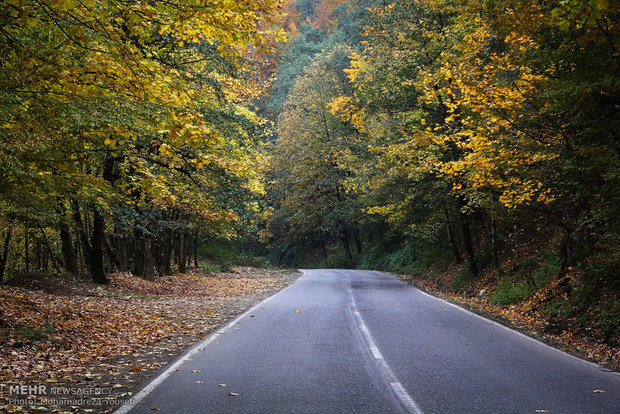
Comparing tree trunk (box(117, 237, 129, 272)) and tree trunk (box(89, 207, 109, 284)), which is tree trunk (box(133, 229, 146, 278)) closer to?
tree trunk (box(117, 237, 129, 272))

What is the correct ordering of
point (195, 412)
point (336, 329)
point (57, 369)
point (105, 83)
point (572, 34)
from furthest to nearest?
point (336, 329) < point (572, 34) < point (57, 369) < point (105, 83) < point (195, 412)

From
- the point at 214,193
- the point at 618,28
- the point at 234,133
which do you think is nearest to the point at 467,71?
the point at 618,28

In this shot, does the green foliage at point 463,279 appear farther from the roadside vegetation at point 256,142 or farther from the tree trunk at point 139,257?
the tree trunk at point 139,257

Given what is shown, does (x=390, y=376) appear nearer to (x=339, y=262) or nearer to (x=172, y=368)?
(x=172, y=368)

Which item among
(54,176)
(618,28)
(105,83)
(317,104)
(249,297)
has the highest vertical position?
(317,104)

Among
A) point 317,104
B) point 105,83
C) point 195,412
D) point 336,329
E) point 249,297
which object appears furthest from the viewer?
point 317,104

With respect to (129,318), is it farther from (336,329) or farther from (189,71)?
(189,71)

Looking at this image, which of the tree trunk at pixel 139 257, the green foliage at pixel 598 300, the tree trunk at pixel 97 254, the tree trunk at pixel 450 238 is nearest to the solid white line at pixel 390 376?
the green foliage at pixel 598 300

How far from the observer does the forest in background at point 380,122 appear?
639cm

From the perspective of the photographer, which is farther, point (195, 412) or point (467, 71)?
point (467, 71)

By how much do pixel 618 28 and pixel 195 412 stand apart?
8.45m

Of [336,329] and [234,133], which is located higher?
[234,133]

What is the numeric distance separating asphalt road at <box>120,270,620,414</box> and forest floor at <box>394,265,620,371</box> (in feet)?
1.80

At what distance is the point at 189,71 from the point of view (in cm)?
1420
